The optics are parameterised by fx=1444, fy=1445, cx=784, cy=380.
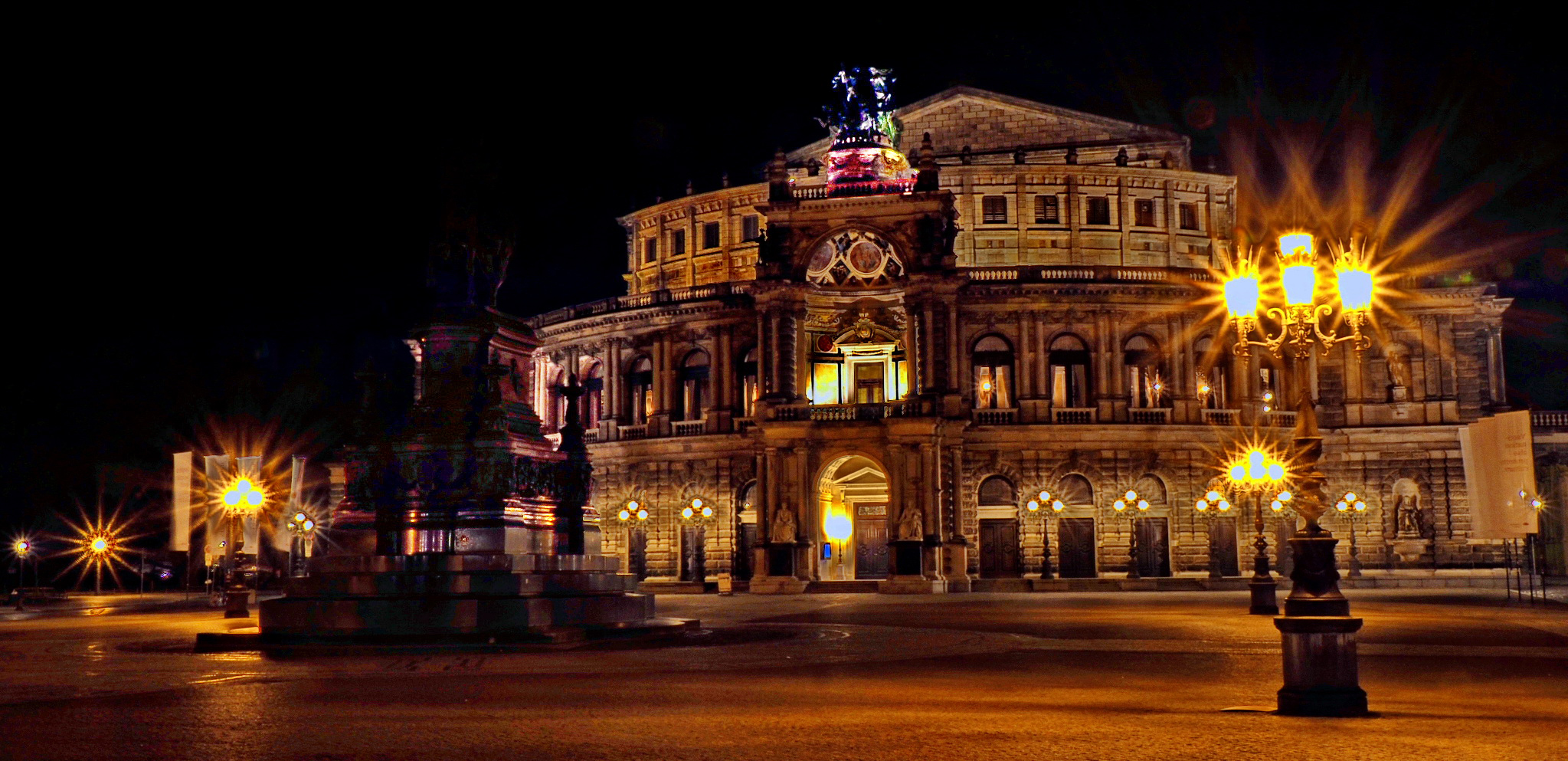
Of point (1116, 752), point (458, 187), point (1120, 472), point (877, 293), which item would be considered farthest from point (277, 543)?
point (1116, 752)

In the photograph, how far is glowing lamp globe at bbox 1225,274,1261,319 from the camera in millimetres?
17938

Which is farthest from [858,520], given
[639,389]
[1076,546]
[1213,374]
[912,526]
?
[1213,374]

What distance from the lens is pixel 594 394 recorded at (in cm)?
7744

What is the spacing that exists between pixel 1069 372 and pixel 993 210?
10014 millimetres

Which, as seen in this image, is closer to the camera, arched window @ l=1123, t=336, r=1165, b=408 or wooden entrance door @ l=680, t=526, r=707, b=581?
arched window @ l=1123, t=336, r=1165, b=408

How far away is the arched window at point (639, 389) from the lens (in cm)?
7456

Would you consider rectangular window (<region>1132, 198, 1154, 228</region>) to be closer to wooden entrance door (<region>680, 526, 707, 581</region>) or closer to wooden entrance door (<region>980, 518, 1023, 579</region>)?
wooden entrance door (<region>980, 518, 1023, 579</region>)

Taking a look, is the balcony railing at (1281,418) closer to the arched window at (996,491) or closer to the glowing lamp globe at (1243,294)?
the arched window at (996,491)

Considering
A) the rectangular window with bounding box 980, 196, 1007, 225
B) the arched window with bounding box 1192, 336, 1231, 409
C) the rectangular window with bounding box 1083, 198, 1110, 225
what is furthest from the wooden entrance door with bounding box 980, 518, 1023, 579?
the rectangular window with bounding box 1083, 198, 1110, 225

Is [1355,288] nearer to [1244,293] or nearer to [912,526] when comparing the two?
[1244,293]

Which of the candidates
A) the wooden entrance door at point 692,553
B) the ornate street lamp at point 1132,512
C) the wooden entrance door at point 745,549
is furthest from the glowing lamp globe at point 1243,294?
the wooden entrance door at point 692,553

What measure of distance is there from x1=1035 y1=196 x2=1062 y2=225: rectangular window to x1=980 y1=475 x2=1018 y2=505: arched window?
47.2 ft

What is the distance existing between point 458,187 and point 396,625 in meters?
8.08

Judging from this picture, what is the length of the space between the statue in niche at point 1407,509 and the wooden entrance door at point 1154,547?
37.5 feet
